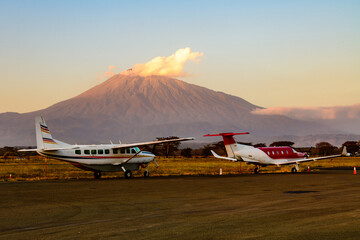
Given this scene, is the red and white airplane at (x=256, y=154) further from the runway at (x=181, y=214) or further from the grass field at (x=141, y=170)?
the runway at (x=181, y=214)

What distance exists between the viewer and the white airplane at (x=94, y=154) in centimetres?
3400

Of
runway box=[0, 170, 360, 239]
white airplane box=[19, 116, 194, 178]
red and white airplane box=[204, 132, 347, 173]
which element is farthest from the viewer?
red and white airplane box=[204, 132, 347, 173]

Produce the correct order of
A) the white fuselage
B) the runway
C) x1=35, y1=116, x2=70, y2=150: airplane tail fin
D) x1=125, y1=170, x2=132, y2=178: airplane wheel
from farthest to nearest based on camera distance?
1. x1=125, y1=170, x2=132, y2=178: airplane wheel
2. the white fuselage
3. x1=35, y1=116, x2=70, y2=150: airplane tail fin
4. the runway

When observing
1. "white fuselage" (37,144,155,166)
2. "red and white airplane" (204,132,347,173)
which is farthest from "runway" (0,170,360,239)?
"red and white airplane" (204,132,347,173)

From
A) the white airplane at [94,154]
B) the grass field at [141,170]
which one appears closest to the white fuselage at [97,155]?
the white airplane at [94,154]

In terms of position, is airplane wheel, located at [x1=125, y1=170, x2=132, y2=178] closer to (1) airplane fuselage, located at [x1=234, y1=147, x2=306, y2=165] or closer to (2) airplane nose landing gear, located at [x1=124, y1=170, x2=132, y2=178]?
(2) airplane nose landing gear, located at [x1=124, y1=170, x2=132, y2=178]

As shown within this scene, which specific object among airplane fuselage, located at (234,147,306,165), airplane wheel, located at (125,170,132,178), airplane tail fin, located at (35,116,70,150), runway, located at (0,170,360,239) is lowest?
runway, located at (0,170,360,239)

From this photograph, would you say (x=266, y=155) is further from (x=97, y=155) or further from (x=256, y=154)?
(x=97, y=155)

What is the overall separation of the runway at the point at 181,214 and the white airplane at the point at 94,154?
9833 millimetres

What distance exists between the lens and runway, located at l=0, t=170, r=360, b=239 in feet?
Answer: 40.8

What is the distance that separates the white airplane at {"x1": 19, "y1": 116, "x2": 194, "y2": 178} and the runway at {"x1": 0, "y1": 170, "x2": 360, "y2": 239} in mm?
9833

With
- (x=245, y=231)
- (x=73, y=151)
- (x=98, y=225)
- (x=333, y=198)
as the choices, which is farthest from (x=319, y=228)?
(x=73, y=151)

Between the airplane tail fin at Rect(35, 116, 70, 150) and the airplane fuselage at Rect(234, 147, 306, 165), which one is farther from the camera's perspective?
the airplane fuselage at Rect(234, 147, 306, 165)

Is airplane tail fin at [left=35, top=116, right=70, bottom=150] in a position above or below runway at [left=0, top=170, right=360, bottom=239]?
above
